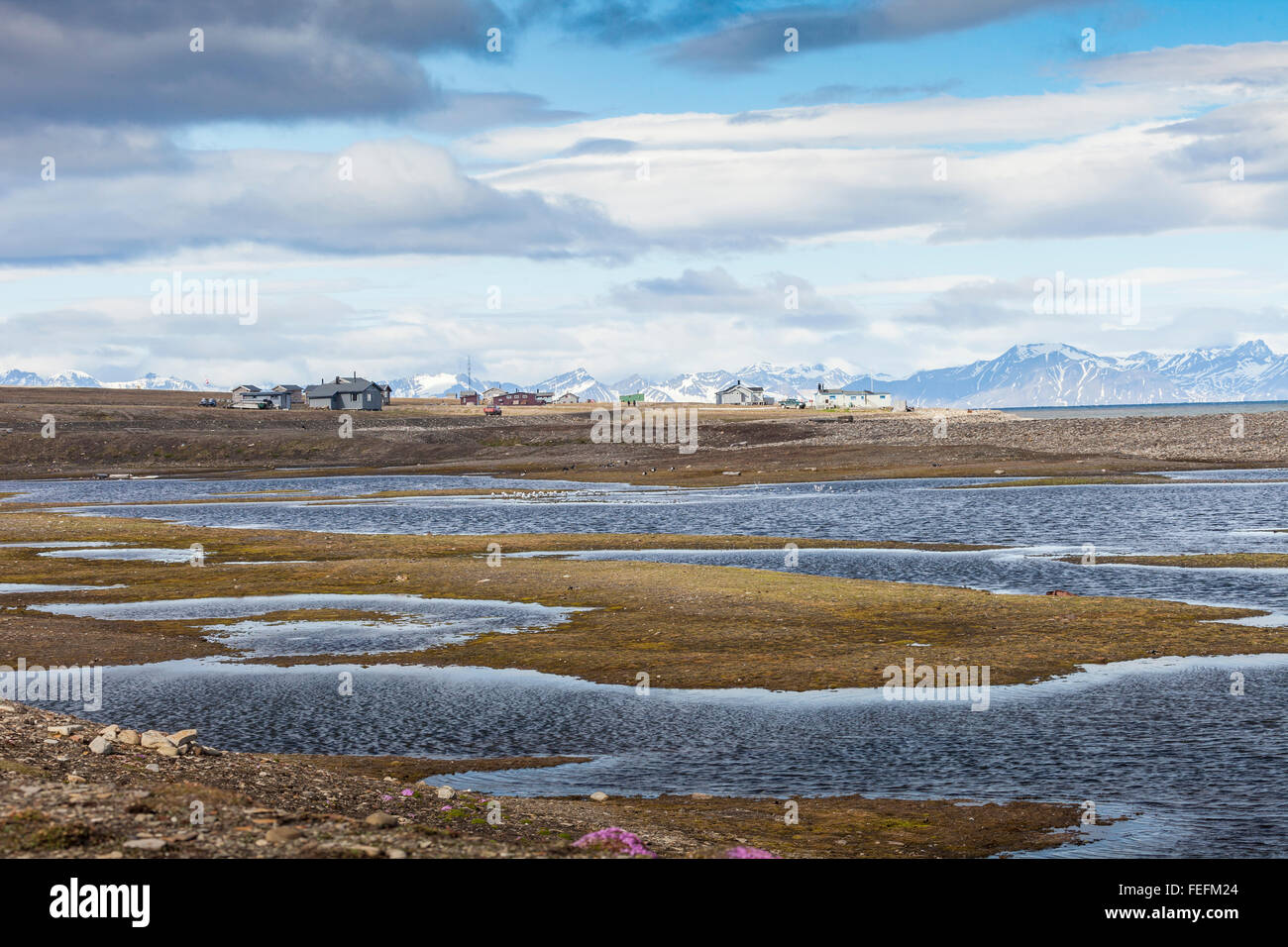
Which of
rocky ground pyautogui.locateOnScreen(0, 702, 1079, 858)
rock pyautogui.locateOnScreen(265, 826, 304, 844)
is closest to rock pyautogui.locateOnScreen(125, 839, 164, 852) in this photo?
rocky ground pyautogui.locateOnScreen(0, 702, 1079, 858)

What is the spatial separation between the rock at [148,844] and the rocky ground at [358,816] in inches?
0.9

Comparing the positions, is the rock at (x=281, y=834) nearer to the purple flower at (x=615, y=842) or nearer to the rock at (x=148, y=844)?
the rock at (x=148, y=844)

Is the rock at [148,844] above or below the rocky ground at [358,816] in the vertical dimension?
above

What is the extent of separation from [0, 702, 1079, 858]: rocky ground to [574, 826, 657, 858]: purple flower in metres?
0.03

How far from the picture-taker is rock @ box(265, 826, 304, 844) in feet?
47.7

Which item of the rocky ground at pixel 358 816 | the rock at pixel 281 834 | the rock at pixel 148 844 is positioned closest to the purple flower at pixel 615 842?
the rocky ground at pixel 358 816

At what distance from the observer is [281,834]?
14789 millimetres

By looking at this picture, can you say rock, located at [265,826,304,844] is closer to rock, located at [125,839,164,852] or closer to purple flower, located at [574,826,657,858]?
rock, located at [125,839,164,852]

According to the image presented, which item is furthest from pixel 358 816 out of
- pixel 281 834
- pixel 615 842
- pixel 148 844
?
pixel 615 842

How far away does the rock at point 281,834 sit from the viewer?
1454 cm

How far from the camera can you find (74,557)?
62688 mm

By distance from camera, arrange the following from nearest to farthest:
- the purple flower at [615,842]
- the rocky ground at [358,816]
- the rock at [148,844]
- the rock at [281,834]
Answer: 1. the rock at [148,844]
2. the rocky ground at [358,816]
3. the rock at [281,834]
4. the purple flower at [615,842]

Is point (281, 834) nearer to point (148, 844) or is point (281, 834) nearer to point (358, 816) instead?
point (148, 844)

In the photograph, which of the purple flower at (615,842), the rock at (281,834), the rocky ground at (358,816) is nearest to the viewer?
the rocky ground at (358,816)
